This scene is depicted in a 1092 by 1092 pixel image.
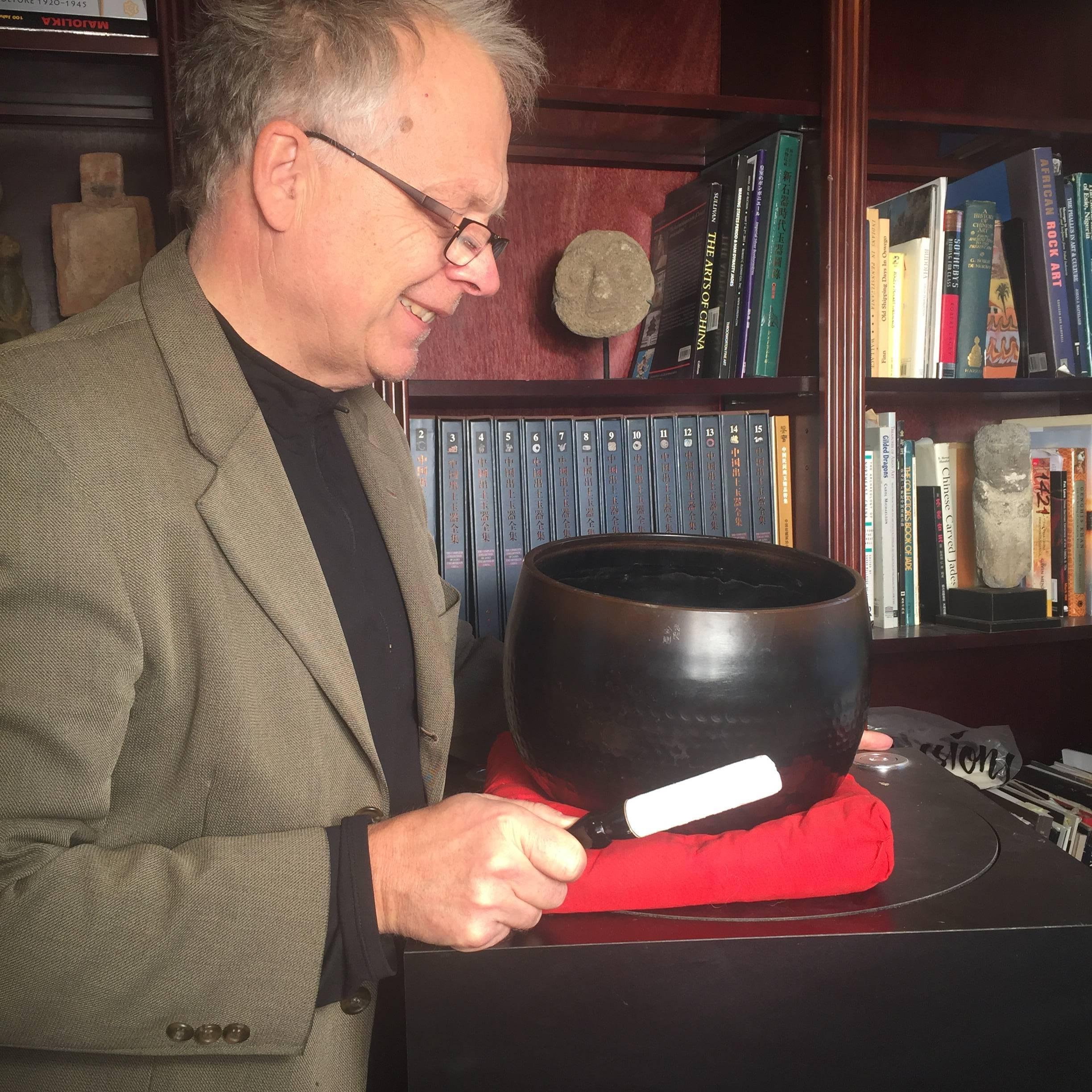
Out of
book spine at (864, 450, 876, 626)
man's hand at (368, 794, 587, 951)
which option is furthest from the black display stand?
book spine at (864, 450, 876, 626)

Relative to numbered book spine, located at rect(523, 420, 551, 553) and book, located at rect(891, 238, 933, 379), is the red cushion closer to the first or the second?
numbered book spine, located at rect(523, 420, 551, 553)

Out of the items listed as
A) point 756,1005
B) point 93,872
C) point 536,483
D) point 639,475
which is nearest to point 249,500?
point 93,872

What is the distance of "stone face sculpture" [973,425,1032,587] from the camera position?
5.23 ft

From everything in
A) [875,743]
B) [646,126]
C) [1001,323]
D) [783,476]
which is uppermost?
[646,126]

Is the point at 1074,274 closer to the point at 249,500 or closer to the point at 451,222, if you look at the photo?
the point at 451,222

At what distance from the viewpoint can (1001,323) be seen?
5.47 feet

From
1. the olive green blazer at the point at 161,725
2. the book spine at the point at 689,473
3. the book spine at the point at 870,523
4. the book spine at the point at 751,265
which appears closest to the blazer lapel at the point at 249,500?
the olive green blazer at the point at 161,725

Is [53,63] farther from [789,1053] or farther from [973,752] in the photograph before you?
[973,752]

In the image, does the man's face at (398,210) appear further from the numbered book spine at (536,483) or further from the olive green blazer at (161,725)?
the numbered book spine at (536,483)

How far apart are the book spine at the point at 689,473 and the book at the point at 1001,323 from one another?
559 mm

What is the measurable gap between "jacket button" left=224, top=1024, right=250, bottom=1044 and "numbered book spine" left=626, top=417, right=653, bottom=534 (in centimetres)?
101

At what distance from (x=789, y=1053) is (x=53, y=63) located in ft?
4.99

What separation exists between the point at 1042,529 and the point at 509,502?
3.28 ft

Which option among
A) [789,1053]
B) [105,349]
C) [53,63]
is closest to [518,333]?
[53,63]
